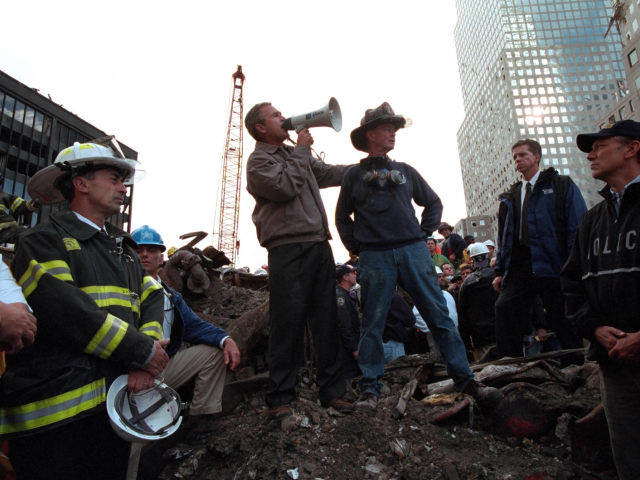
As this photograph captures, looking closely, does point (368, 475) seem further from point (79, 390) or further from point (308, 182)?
point (308, 182)

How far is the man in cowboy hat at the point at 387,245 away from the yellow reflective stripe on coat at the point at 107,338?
72.2 inches

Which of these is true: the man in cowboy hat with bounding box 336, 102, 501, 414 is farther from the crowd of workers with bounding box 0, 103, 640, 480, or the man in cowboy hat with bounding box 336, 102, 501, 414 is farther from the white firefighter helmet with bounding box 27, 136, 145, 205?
the white firefighter helmet with bounding box 27, 136, 145, 205

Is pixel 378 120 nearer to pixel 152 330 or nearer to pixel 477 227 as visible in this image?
pixel 152 330

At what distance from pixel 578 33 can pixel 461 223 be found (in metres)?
64.6

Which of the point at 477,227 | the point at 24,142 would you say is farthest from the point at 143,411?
the point at 477,227

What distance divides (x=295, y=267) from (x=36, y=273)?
5.69 ft

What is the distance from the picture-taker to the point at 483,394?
3047mm

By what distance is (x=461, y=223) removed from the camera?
99.3 meters

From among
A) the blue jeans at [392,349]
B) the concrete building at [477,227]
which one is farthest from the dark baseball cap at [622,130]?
the concrete building at [477,227]

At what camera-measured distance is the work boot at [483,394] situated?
2.99 meters

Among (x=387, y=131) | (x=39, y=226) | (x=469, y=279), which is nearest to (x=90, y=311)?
(x=39, y=226)

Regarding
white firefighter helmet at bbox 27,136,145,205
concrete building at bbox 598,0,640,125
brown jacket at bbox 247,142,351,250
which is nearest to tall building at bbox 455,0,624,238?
concrete building at bbox 598,0,640,125

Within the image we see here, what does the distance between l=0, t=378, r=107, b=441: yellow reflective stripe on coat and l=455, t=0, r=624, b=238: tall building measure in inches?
4112

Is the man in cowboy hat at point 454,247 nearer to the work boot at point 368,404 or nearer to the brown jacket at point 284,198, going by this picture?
the brown jacket at point 284,198
